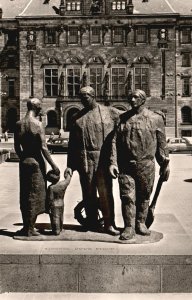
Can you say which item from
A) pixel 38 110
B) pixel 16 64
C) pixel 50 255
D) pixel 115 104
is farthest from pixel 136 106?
pixel 16 64

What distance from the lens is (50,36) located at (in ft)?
173

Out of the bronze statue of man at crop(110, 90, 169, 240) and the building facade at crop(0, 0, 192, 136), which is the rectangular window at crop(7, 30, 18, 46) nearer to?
the building facade at crop(0, 0, 192, 136)

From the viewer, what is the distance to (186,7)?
2259 inches

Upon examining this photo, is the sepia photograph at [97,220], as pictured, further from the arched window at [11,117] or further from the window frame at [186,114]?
the arched window at [11,117]

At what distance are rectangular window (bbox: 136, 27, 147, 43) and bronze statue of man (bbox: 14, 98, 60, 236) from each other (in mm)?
46236

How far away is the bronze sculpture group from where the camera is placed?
746 cm

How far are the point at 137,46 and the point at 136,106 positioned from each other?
46.3 metres

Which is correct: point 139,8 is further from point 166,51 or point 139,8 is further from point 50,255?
point 50,255

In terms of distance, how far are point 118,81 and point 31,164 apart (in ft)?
151

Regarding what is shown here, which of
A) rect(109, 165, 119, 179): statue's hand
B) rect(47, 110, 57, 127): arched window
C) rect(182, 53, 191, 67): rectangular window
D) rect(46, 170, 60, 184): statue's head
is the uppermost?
rect(182, 53, 191, 67): rectangular window

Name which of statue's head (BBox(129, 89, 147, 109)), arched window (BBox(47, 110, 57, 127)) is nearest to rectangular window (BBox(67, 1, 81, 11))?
arched window (BBox(47, 110, 57, 127))

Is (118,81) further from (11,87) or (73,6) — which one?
(11,87)

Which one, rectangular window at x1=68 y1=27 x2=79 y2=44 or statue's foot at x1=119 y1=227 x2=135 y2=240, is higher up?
rectangular window at x1=68 y1=27 x2=79 y2=44

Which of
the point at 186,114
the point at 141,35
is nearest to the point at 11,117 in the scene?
the point at 141,35
